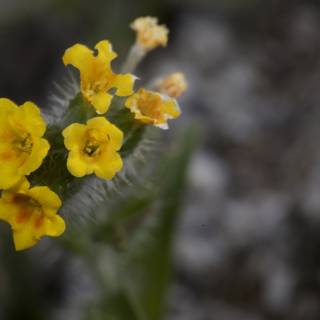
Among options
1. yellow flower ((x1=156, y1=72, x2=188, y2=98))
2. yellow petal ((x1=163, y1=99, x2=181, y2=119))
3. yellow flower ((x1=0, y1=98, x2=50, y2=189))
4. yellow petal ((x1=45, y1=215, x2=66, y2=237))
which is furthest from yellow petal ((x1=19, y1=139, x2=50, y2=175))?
yellow flower ((x1=156, y1=72, x2=188, y2=98))

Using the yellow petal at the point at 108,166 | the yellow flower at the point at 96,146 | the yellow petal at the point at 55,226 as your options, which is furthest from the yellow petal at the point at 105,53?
the yellow petal at the point at 55,226

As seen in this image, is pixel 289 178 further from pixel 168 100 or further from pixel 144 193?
pixel 168 100

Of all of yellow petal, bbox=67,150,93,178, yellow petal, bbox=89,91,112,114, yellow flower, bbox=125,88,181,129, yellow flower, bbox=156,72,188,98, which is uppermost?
yellow flower, bbox=156,72,188,98

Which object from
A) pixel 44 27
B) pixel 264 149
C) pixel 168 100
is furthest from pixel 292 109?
pixel 168 100

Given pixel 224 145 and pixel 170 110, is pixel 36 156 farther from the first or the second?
pixel 224 145

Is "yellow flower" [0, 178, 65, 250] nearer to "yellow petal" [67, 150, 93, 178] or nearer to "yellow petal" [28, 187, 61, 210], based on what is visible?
"yellow petal" [28, 187, 61, 210]

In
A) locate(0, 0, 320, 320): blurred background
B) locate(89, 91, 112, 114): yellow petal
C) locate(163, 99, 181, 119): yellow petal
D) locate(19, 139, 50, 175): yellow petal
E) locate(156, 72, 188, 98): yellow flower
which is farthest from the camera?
locate(0, 0, 320, 320): blurred background

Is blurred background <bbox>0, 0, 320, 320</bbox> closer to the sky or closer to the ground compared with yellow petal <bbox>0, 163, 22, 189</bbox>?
closer to the sky
